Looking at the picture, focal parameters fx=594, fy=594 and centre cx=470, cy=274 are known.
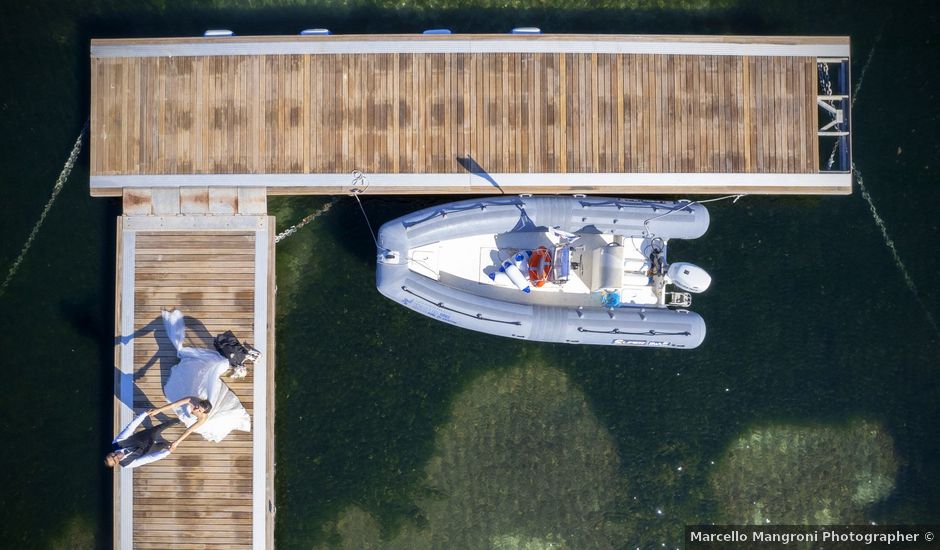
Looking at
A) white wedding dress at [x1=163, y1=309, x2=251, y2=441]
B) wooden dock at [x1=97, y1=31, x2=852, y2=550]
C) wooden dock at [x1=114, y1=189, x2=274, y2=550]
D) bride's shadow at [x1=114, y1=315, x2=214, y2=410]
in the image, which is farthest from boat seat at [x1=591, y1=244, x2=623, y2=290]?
bride's shadow at [x1=114, y1=315, x2=214, y2=410]

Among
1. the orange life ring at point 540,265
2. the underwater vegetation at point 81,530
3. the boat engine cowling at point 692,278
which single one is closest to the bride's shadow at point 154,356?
the underwater vegetation at point 81,530

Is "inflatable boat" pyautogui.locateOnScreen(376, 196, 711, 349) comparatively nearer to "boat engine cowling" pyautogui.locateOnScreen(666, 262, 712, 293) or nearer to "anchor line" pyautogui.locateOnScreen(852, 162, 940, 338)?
"boat engine cowling" pyautogui.locateOnScreen(666, 262, 712, 293)

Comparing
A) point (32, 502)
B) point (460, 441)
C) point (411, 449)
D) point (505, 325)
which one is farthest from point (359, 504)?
point (32, 502)

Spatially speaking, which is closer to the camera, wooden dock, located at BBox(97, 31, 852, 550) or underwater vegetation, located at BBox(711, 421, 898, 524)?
wooden dock, located at BBox(97, 31, 852, 550)

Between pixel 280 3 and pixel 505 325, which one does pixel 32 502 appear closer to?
pixel 505 325

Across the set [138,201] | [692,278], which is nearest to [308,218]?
[138,201]

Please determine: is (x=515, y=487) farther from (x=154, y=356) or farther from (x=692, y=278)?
(x=154, y=356)
